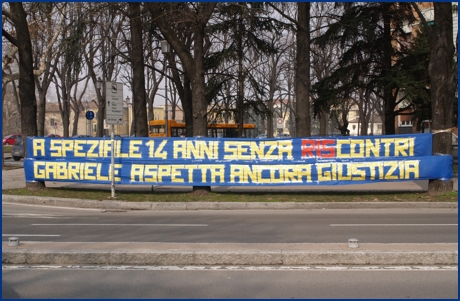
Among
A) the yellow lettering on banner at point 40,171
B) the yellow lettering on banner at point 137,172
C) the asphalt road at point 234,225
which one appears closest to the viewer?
→ the asphalt road at point 234,225

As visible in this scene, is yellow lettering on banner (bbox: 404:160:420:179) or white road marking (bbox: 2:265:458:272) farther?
yellow lettering on banner (bbox: 404:160:420:179)

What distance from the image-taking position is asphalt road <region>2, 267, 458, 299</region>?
227 inches

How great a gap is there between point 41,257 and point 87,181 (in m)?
9.32

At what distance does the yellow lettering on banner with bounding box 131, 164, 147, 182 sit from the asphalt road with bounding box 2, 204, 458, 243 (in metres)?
2.23

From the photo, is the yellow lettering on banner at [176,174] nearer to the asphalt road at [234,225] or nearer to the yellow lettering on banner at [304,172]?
the asphalt road at [234,225]

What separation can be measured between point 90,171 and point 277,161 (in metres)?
6.27

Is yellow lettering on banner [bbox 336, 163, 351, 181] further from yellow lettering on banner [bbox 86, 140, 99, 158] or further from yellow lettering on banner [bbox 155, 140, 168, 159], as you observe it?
yellow lettering on banner [bbox 86, 140, 99, 158]

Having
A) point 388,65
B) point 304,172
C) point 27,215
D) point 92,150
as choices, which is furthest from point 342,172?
point 388,65

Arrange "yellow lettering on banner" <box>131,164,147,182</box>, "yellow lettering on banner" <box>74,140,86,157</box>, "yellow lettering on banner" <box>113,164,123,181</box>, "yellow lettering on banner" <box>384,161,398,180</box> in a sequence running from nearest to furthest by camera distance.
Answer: "yellow lettering on banner" <box>384,161,398,180</box>
"yellow lettering on banner" <box>131,164,147,182</box>
"yellow lettering on banner" <box>113,164,123,181</box>
"yellow lettering on banner" <box>74,140,86,157</box>

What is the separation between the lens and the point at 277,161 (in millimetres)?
15266

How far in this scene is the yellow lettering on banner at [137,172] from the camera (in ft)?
51.2

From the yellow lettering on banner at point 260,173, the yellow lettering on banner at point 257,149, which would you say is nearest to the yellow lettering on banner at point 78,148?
the yellow lettering on banner at point 257,149

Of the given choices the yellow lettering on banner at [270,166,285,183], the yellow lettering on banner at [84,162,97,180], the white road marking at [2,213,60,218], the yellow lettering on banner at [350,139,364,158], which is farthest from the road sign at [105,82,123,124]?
the yellow lettering on banner at [350,139,364,158]

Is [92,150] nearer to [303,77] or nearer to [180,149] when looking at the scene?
[180,149]
